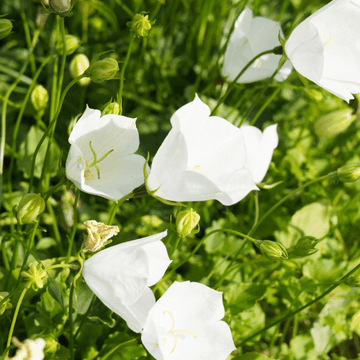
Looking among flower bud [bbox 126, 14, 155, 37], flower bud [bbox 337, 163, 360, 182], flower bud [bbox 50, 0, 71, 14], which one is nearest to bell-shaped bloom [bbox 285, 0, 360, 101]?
flower bud [bbox 337, 163, 360, 182]

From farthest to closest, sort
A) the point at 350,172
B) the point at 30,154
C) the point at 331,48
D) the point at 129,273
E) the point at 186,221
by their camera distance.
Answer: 1. the point at 30,154
2. the point at 331,48
3. the point at 350,172
4. the point at 186,221
5. the point at 129,273

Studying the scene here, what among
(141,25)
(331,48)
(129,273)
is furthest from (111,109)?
(331,48)

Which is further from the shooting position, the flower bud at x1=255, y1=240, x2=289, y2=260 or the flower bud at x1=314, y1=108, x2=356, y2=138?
the flower bud at x1=314, y1=108, x2=356, y2=138

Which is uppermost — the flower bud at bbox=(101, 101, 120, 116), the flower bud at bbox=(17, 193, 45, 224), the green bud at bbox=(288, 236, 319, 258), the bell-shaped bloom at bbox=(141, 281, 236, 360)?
the flower bud at bbox=(101, 101, 120, 116)

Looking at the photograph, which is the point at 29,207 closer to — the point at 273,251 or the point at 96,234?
the point at 96,234

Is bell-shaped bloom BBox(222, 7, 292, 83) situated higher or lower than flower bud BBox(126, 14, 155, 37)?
lower

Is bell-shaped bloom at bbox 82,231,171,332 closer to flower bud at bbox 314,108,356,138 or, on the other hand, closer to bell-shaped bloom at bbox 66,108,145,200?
bell-shaped bloom at bbox 66,108,145,200

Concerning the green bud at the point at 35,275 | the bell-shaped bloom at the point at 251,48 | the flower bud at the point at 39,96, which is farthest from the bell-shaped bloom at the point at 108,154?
the bell-shaped bloom at the point at 251,48
